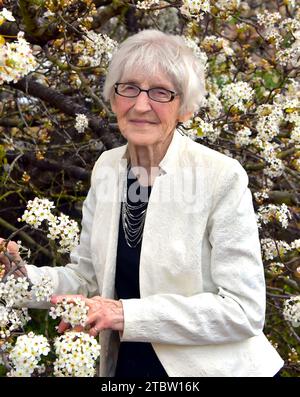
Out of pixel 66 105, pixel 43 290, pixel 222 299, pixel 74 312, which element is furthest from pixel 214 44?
pixel 74 312

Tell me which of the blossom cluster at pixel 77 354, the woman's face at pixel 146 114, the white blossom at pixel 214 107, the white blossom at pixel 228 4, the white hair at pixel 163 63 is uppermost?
the white blossom at pixel 228 4

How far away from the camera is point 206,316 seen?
6.80 feet

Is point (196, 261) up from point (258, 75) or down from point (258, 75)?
down

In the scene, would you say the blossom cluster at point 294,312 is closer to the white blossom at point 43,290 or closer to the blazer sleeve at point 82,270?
the blazer sleeve at point 82,270

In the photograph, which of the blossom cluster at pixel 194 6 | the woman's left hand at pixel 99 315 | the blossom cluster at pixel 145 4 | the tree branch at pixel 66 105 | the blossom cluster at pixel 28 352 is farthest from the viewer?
the tree branch at pixel 66 105

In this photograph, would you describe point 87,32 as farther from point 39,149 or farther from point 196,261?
point 196,261

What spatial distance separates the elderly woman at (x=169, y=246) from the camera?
2080 mm

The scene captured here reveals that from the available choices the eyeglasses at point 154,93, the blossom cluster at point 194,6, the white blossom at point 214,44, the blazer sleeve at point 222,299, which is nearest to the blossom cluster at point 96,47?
the blossom cluster at point 194,6

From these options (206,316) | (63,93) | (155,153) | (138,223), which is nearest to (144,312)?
(206,316)

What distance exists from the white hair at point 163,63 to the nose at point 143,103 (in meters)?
0.07

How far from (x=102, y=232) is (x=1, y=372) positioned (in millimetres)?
1160

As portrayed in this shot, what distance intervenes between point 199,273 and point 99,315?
0.37 m

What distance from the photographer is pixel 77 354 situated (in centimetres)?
177

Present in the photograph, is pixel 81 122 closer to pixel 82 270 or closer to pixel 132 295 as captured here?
pixel 82 270
